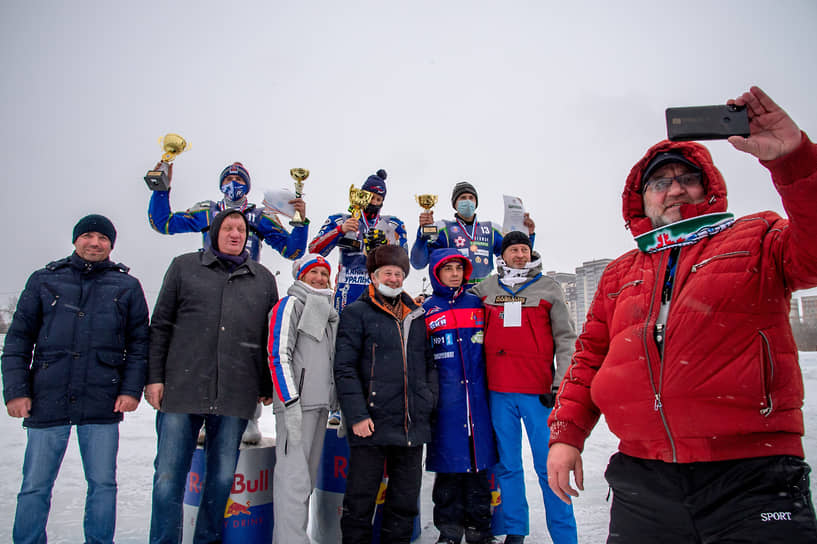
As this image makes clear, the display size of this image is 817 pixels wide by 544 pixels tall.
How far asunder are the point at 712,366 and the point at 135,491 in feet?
17.7

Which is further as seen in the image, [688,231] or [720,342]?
[688,231]

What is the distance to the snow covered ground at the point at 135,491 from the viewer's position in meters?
3.86

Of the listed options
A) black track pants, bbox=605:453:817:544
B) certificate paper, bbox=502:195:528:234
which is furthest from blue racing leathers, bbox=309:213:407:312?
black track pants, bbox=605:453:817:544

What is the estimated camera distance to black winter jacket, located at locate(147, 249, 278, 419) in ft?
10.7

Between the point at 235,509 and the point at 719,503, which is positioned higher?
the point at 719,503

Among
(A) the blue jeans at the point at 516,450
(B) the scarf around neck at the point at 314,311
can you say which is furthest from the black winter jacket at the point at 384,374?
(A) the blue jeans at the point at 516,450

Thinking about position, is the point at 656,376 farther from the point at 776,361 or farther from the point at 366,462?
the point at 366,462

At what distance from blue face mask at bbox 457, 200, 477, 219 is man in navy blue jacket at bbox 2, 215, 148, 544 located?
3.43m

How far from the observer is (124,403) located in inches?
129

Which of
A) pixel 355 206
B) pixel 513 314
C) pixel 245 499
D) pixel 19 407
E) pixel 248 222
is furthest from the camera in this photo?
pixel 355 206

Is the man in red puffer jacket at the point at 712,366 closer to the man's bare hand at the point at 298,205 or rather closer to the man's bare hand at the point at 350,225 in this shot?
the man's bare hand at the point at 350,225

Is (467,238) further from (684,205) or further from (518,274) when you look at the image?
(684,205)

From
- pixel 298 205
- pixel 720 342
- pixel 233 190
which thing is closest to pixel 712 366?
pixel 720 342

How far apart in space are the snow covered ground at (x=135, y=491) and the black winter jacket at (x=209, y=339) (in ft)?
4.93
